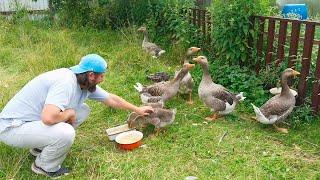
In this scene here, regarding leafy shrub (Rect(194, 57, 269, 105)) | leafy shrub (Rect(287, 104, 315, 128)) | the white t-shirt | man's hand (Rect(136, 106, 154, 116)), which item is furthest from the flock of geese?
the white t-shirt

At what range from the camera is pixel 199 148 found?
5262 mm

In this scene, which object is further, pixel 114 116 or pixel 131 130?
pixel 114 116

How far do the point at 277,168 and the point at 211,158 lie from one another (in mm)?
822

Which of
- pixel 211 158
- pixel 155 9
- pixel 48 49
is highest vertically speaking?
pixel 155 9

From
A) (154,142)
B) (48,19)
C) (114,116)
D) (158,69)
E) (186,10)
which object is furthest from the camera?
(48,19)

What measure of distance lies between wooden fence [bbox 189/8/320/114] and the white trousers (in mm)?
3815

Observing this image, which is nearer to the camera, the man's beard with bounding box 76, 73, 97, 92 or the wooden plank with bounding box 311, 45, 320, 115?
the man's beard with bounding box 76, 73, 97, 92

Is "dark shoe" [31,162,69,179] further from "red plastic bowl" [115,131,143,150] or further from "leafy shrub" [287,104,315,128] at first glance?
"leafy shrub" [287,104,315,128]

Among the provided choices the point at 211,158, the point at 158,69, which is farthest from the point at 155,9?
the point at 211,158

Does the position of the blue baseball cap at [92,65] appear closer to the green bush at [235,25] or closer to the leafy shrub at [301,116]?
the leafy shrub at [301,116]

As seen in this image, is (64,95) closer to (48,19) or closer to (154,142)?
(154,142)

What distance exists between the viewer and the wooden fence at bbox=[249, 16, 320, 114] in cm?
607

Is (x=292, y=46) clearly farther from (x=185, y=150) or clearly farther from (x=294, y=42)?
(x=185, y=150)

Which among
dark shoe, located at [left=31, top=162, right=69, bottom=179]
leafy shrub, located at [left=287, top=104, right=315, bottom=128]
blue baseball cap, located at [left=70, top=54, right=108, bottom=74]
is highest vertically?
blue baseball cap, located at [left=70, top=54, right=108, bottom=74]
